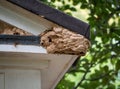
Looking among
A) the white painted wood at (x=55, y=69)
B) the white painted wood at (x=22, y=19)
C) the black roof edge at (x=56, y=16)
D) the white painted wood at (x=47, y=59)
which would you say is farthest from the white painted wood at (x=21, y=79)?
the black roof edge at (x=56, y=16)

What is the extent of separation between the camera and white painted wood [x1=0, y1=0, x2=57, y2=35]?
207cm

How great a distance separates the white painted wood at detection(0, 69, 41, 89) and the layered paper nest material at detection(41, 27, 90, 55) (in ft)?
0.88

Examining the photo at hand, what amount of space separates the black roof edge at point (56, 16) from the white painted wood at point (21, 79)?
0.38m

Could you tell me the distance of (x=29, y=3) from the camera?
203 centimetres

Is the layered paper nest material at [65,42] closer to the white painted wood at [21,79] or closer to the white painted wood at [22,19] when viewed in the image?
the white painted wood at [22,19]

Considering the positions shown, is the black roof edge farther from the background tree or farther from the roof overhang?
the background tree

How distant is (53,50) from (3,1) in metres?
0.38

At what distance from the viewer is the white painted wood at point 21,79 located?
2180mm

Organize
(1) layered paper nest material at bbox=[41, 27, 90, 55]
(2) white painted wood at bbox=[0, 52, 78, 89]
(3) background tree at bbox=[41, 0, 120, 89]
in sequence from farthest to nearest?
(3) background tree at bbox=[41, 0, 120, 89] < (2) white painted wood at bbox=[0, 52, 78, 89] < (1) layered paper nest material at bbox=[41, 27, 90, 55]

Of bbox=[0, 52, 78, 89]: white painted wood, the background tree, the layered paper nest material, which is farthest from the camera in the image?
the background tree

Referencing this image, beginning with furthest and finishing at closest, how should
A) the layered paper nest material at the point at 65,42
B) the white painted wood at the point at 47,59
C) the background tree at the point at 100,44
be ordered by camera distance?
the background tree at the point at 100,44 → the white painted wood at the point at 47,59 → the layered paper nest material at the point at 65,42

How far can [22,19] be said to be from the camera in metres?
2.11

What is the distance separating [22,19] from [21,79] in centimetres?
34

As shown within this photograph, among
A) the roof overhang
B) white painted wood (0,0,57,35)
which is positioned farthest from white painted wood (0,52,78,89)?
white painted wood (0,0,57,35)
